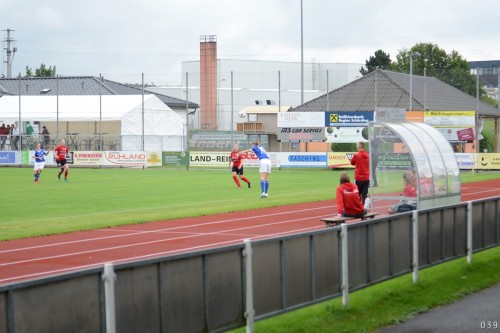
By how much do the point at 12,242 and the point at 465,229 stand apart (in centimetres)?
992

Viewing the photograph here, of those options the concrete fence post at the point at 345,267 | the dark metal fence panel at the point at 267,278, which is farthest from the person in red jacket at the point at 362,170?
the dark metal fence panel at the point at 267,278

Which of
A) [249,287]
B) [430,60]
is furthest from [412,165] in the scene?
[430,60]

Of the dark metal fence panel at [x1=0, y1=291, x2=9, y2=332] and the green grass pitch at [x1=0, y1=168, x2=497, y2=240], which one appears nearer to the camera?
the dark metal fence panel at [x1=0, y1=291, x2=9, y2=332]

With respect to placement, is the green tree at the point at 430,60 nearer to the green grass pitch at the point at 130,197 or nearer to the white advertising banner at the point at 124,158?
the white advertising banner at the point at 124,158

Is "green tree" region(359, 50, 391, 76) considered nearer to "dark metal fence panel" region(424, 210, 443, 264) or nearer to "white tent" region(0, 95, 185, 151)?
"white tent" region(0, 95, 185, 151)

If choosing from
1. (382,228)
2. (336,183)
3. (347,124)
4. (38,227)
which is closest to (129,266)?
(382,228)

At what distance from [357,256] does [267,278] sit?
88.3 inches

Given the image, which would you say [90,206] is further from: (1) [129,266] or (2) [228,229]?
(1) [129,266]

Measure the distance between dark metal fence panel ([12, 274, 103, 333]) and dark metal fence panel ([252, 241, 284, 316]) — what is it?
2443mm

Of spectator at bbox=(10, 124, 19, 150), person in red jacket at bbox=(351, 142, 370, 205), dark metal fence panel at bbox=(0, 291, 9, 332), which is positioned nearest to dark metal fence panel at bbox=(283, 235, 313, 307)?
dark metal fence panel at bbox=(0, 291, 9, 332)

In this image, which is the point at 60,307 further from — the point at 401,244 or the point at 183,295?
the point at 401,244

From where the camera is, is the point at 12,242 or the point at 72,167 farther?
the point at 72,167

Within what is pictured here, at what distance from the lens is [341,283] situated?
11.3 metres

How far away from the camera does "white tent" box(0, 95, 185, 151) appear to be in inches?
2566
